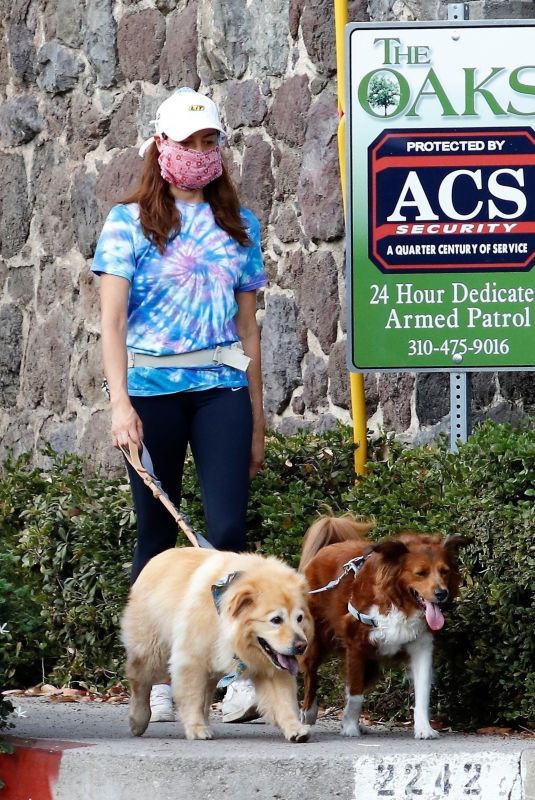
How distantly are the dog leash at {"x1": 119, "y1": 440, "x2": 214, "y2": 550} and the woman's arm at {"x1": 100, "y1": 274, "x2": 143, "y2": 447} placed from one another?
43mm

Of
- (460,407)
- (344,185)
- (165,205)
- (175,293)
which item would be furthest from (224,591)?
(344,185)

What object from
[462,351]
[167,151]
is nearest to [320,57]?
[462,351]

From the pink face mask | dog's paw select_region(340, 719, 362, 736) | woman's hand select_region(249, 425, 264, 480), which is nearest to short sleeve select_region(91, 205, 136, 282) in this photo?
the pink face mask

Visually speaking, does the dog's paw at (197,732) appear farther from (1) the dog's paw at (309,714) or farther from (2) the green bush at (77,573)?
(2) the green bush at (77,573)

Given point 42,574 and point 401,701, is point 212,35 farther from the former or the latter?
point 401,701

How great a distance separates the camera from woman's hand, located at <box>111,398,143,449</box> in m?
5.49

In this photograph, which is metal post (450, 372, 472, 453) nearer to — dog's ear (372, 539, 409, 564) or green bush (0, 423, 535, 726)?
green bush (0, 423, 535, 726)

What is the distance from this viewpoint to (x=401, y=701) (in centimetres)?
614

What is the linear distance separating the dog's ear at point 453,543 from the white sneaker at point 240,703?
101cm

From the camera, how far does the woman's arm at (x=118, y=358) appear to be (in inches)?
217

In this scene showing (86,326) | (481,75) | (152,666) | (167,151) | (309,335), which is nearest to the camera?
(152,666)

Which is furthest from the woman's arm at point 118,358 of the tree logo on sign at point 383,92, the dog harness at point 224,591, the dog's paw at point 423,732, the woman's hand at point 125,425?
the tree logo on sign at point 383,92

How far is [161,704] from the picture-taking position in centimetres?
588

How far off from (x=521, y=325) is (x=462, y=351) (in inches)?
11.3
